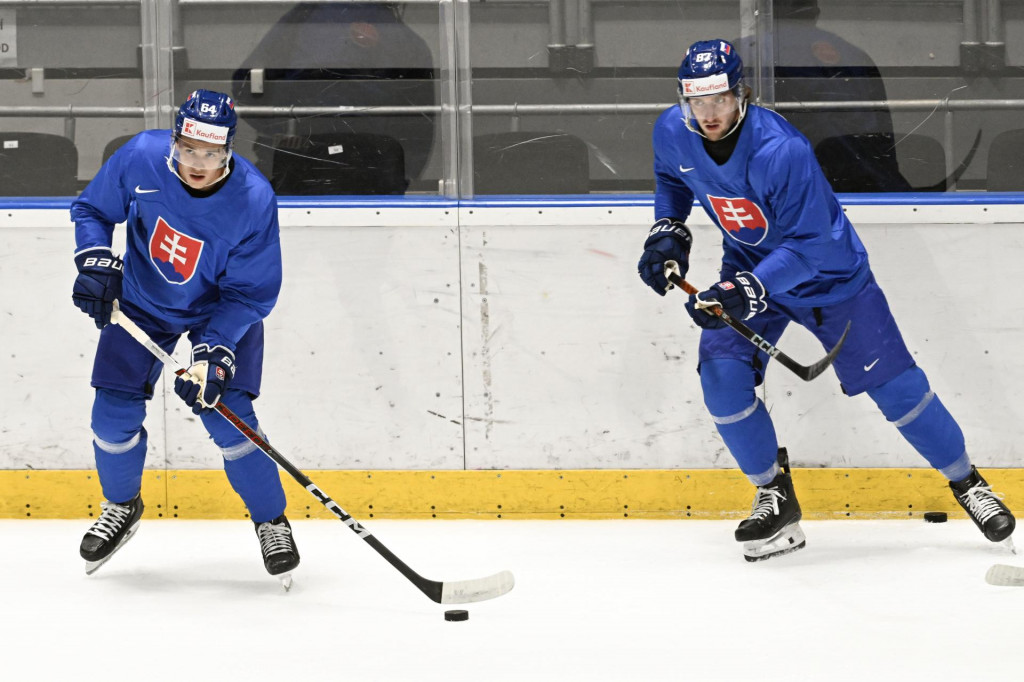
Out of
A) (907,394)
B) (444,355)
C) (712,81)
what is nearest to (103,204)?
(444,355)

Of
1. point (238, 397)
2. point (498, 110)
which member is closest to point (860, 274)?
point (498, 110)

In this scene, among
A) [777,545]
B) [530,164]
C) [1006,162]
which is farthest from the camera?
[530,164]

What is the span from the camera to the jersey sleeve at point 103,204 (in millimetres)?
3023

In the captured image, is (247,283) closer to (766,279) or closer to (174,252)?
(174,252)

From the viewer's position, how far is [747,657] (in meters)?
2.48

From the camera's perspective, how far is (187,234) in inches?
117

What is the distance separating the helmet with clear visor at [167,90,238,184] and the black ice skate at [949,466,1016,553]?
2.05 meters

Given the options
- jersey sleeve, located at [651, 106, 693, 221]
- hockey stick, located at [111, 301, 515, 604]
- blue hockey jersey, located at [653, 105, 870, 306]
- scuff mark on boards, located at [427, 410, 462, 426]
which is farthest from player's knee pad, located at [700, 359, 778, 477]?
scuff mark on boards, located at [427, 410, 462, 426]

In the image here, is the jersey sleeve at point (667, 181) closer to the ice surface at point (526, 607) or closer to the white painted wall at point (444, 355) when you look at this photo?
the white painted wall at point (444, 355)

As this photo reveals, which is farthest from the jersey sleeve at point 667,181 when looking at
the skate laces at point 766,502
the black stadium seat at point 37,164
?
the black stadium seat at point 37,164

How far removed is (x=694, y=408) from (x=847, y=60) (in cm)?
117

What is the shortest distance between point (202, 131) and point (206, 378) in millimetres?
549

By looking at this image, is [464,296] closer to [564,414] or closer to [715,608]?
[564,414]

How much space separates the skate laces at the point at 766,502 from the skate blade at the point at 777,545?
0.20 ft
